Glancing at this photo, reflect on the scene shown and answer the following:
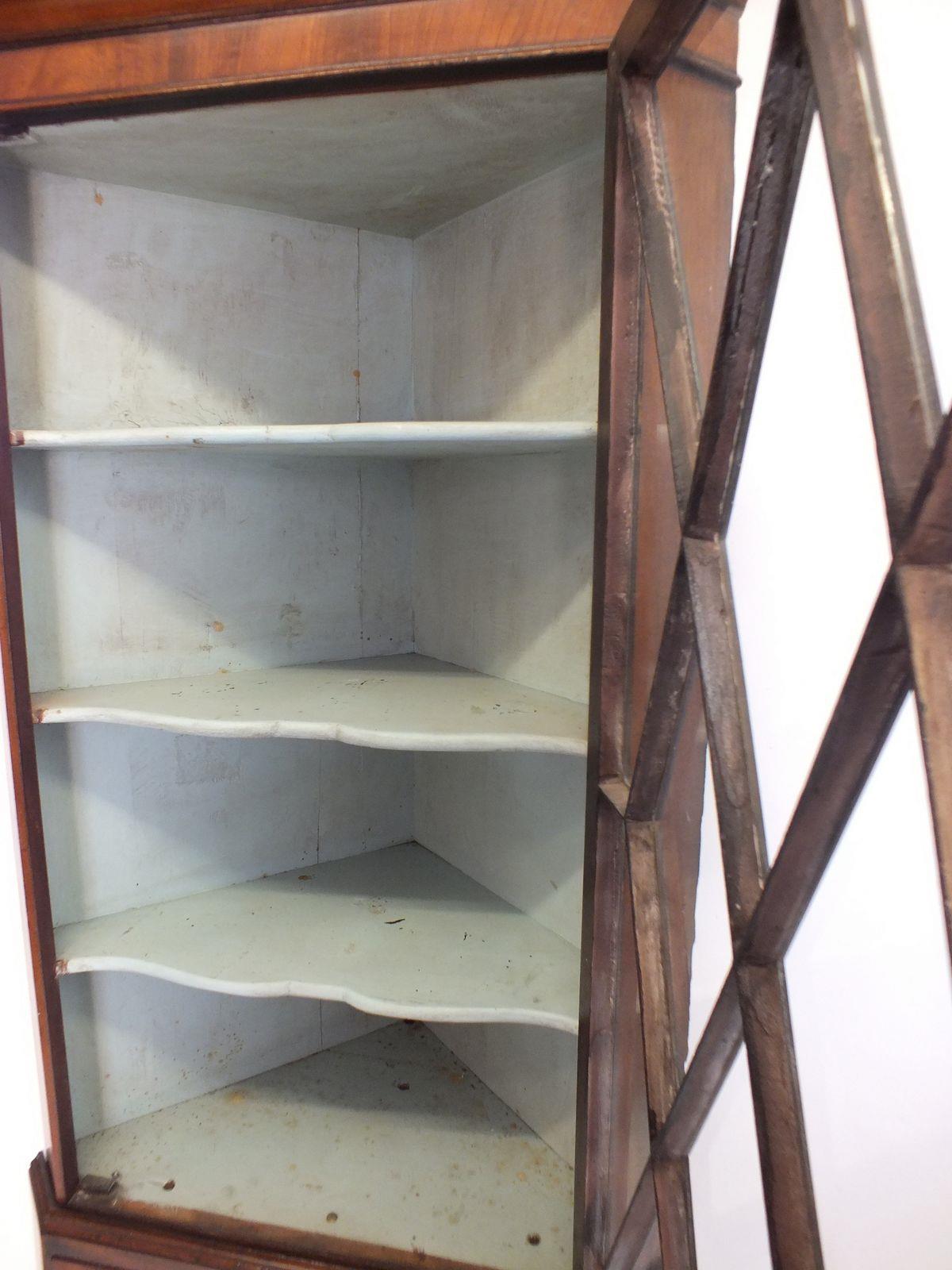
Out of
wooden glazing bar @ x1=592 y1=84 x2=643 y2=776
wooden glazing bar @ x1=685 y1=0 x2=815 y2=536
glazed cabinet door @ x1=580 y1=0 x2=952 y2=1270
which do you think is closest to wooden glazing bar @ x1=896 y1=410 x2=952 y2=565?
glazed cabinet door @ x1=580 y1=0 x2=952 y2=1270

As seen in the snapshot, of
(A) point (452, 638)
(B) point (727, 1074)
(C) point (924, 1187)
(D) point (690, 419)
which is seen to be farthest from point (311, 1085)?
(D) point (690, 419)

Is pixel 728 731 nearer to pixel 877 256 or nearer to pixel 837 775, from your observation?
pixel 837 775

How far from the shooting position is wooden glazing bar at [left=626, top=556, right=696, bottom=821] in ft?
2.24

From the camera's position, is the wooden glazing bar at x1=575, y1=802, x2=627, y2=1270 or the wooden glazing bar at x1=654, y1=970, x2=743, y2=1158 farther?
the wooden glazing bar at x1=575, y1=802, x2=627, y2=1270

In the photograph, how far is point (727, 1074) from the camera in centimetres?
67

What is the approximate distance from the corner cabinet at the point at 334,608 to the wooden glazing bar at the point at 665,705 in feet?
0.23

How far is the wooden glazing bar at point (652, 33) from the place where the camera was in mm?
674

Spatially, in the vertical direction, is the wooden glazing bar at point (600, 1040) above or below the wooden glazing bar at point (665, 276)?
below

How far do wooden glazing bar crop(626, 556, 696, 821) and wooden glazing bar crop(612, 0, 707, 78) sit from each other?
18.3 inches

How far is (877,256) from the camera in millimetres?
405

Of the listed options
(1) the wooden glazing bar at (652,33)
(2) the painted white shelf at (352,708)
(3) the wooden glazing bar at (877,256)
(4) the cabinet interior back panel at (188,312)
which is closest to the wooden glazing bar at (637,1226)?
(2) the painted white shelf at (352,708)

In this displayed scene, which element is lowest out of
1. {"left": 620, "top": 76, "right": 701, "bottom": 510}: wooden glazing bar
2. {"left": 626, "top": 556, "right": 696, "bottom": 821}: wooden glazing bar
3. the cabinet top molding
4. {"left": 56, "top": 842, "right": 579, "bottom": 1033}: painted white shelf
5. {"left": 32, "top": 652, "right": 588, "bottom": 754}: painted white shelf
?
{"left": 56, "top": 842, "right": 579, "bottom": 1033}: painted white shelf

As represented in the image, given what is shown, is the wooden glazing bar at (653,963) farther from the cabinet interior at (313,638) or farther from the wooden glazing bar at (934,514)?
the wooden glazing bar at (934,514)

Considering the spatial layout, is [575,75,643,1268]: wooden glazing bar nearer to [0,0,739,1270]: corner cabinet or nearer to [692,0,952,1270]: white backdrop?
[0,0,739,1270]: corner cabinet
